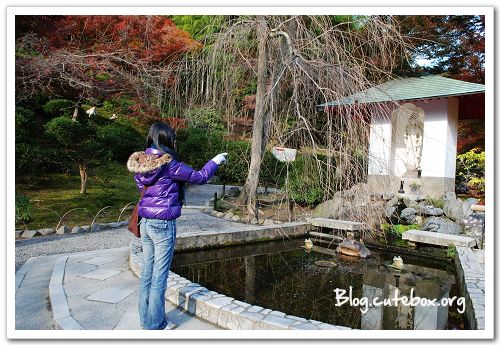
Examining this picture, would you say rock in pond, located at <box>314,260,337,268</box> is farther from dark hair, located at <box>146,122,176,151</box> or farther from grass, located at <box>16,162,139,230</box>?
grass, located at <box>16,162,139,230</box>

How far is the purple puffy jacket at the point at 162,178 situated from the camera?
221 cm

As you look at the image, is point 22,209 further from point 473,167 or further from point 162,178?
point 473,167

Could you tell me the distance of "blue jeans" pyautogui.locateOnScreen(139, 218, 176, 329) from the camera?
2.27 m

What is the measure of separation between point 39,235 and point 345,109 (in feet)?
15.3

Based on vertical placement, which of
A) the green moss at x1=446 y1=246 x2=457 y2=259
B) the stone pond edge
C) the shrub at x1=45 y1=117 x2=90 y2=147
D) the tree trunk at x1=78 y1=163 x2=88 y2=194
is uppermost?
the shrub at x1=45 y1=117 x2=90 y2=147

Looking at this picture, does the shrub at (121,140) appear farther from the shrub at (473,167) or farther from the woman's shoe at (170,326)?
the shrub at (473,167)

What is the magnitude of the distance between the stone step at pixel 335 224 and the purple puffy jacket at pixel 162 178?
4.10 m

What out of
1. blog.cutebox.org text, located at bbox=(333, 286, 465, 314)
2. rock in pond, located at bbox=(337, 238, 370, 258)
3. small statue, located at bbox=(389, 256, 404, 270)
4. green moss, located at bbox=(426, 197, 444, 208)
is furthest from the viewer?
green moss, located at bbox=(426, 197, 444, 208)

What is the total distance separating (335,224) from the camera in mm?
6102

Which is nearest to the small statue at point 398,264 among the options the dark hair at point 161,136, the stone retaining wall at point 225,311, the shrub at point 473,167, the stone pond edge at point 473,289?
the stone pond edge at point 473,289

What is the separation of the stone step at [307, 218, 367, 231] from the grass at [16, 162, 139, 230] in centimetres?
359

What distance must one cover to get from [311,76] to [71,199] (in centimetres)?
566

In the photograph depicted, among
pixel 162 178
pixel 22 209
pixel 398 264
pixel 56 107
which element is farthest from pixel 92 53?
pixel 398 264

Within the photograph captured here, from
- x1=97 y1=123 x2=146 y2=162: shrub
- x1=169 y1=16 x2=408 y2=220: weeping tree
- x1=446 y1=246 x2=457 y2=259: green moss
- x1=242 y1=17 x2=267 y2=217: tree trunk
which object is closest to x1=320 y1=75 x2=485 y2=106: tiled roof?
x1=169 y1=16 x2=408 y2=220: weeping tree
